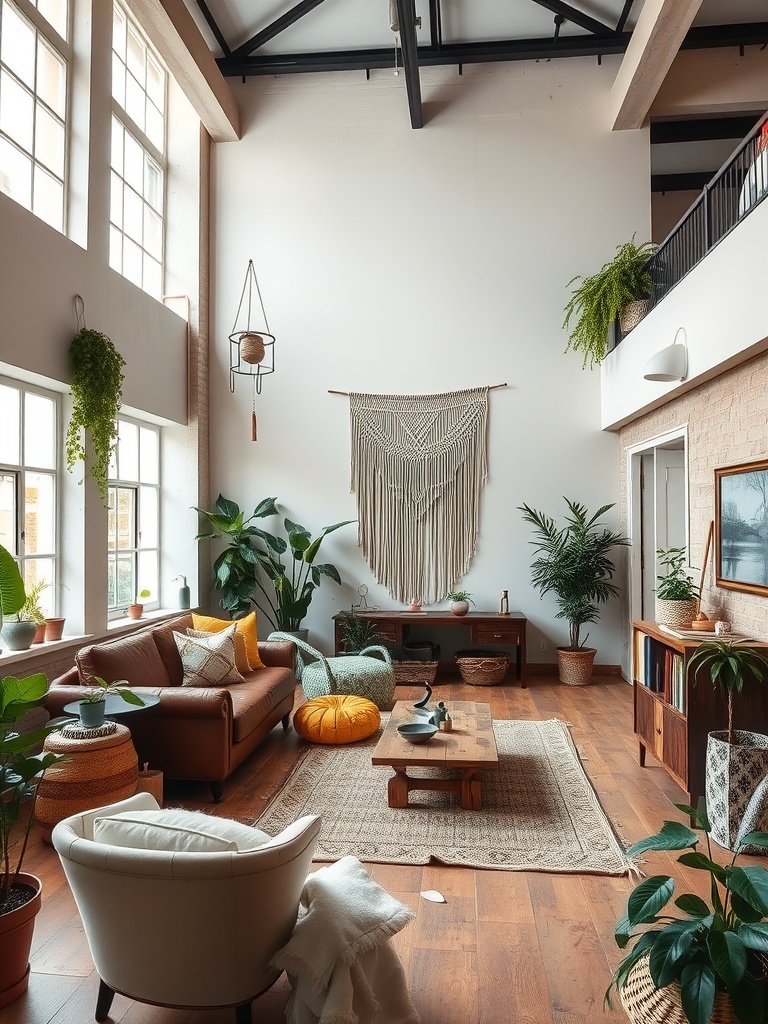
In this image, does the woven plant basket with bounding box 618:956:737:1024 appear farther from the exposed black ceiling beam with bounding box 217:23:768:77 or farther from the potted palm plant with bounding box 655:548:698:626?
the exposed black ceiling beam with bounding box 217:23:768:77

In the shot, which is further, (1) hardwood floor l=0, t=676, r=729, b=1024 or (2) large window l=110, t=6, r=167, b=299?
(2) large window l=110, t=6, r=167, b=299

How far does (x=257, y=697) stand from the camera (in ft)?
14.1

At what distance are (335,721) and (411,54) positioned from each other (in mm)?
5419

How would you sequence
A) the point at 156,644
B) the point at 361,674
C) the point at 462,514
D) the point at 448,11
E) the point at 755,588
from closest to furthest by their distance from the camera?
1. the point at 755,588
2. the point at 156,644
3. the point at 361,674
4. the point at 448,11
5. the point at 462,514

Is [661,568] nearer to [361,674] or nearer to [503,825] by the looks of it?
[361,674]

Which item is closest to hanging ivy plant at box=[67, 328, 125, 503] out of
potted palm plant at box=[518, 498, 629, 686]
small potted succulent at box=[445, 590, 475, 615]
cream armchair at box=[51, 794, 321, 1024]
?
small potted succulent at box=[445, 590, 475, 615]

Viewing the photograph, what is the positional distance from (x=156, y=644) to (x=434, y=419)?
3.74 meters

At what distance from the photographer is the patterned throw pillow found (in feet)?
14.7

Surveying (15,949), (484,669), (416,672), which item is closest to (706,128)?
(484,669)

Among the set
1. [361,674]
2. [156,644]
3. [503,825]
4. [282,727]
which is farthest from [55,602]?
[503,825]

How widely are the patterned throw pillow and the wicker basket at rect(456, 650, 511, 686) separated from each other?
8.44ft

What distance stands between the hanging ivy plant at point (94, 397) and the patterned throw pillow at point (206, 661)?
1376mm

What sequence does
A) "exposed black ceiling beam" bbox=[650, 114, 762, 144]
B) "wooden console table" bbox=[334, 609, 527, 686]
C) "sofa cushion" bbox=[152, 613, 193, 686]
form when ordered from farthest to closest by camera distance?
"exposed black ceiling beam" bbox=[650, 114, 762, 144] < "wooden console table" bbox=[334, 609, 527, 686] < "sofa cushion" bbox=[152, 613, 193, 686]

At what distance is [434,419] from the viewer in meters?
7.18
